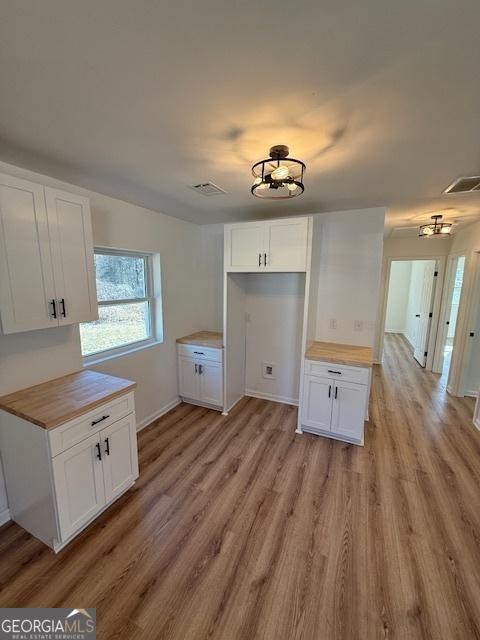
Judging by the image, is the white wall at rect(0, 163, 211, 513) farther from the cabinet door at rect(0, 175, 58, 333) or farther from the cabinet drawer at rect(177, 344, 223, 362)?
the cabinet door at rect(0, 175, 58, 333)

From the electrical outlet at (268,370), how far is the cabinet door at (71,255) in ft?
7.70

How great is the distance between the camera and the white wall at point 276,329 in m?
3.45

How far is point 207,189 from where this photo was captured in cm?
235

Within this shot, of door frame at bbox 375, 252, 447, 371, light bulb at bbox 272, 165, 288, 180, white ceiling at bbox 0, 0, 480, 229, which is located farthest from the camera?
door frame at bbox 375, 252, 447, 371

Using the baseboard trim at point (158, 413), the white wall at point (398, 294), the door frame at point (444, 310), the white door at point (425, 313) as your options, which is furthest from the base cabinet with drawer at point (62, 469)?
the white wall at point (398, 294)

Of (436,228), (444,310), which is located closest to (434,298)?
(444,310)

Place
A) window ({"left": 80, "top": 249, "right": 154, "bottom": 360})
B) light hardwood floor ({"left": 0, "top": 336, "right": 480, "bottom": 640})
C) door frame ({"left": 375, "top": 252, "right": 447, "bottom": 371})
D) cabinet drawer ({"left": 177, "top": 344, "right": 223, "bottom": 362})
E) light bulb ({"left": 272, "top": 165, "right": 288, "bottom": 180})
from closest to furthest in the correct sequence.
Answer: light hardwood floor ({"left": 0, "top": 336, "right": 480, "bottom": 640})
light bulb ({"left": 272, "top": 165, "right": 288, "bottom": 180})
window ({"left": 80, "top": 249, "right": 154, "bottom": 360})
cabinet drawer ({"left": 177, "top": 344, "right": 223, "bottom": 362})
door frame ({"left": 375, "top": 252, "right": 447, "bottom": 371})

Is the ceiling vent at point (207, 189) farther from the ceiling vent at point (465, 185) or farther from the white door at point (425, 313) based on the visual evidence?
the white door at point (425, 313)

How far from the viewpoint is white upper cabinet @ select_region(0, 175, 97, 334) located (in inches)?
62.6

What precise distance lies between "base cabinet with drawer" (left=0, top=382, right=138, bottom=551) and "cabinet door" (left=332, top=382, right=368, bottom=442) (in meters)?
2.07

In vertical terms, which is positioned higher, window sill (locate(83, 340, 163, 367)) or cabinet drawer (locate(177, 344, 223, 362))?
window sill (locate(83, 340, 163, 367))

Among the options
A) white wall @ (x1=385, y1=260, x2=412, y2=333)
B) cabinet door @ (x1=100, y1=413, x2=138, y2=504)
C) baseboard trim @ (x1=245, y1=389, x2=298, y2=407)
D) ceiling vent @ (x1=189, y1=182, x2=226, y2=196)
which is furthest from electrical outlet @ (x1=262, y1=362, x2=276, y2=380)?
white wall @ (x1=385, y1=260, x2=412, y2=333)

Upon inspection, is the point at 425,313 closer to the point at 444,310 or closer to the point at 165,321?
the point at 444,310

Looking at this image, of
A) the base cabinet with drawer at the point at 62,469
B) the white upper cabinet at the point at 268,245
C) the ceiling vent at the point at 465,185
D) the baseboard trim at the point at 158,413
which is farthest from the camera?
the baseboard trim at the point at 158,413
